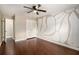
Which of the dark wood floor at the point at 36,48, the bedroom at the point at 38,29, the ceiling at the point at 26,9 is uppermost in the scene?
the ceiling at the point at 26,9

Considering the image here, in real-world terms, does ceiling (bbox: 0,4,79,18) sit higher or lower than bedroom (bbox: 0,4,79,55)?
higher

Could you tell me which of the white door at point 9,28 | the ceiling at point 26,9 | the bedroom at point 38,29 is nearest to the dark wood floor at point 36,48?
the bedroom at point 38,29

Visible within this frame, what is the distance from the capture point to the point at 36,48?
153cm

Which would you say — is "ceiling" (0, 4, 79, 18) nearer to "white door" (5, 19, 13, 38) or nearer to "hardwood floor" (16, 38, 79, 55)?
"white door" (5, 19, 13, 38)

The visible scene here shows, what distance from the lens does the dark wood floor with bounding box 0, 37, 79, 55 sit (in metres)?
1.50

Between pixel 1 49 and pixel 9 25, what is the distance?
1.29 feet

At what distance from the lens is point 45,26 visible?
61.9 inches

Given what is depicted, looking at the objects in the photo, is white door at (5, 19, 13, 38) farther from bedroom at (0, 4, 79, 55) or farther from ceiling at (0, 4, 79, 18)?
ceiling at (0, 4, 79, 18)

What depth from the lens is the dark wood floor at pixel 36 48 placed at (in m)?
1.50

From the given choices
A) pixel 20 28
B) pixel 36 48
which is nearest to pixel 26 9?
pixel 20 28

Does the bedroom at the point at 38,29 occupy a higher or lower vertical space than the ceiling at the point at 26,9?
lower

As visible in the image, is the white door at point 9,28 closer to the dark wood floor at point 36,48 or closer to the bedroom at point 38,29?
the bedroom at point 38,29

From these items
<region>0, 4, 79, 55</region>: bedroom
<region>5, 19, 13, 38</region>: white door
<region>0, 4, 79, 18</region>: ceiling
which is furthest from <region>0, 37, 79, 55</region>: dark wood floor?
<region>0, 4, 79, 18</region>: ceiling

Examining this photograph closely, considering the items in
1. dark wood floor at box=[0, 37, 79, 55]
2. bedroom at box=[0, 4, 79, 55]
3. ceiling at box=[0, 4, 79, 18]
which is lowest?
dark wood floor at box=[0, 37, 79, 55]
